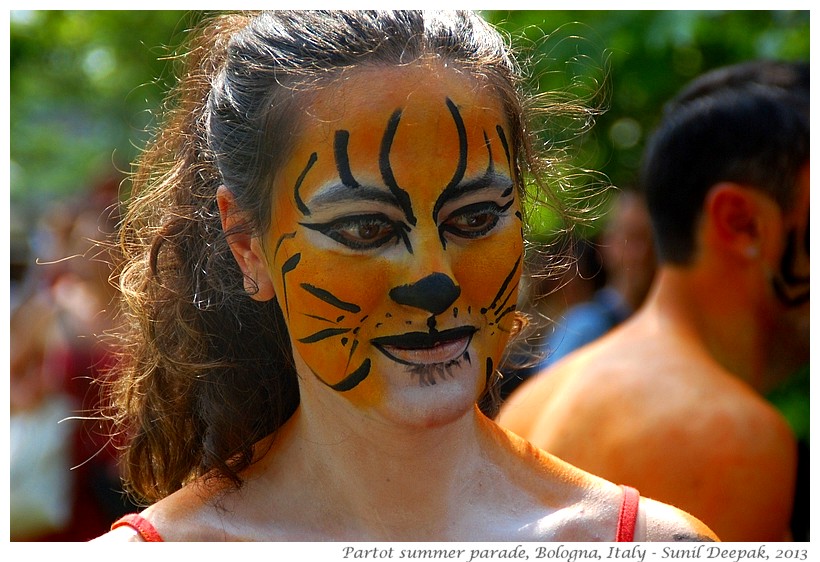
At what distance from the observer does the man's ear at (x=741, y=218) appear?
323 centimetres

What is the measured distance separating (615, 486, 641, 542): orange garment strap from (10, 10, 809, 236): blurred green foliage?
72 cm

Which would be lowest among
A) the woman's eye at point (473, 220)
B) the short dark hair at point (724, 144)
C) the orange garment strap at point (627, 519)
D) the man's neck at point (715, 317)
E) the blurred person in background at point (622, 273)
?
the blurred person in background at point (622, 273)

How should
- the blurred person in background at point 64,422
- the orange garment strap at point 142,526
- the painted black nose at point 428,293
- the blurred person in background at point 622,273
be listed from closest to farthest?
the painted black nose at point 428,293, the orange garment strap at point 142,526, the blurred person in background at point 64,422, the blurred person in background at point 622,273

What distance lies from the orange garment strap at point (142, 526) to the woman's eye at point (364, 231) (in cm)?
62

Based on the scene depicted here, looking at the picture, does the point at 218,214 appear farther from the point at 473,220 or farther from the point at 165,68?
the point at 165,68

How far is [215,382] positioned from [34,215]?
6.99 meters

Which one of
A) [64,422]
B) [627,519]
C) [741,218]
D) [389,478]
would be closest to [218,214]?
[389,478]

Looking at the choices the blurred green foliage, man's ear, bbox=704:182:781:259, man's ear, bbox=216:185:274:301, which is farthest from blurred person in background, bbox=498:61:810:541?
man's ear, bbox=216:185:274:301

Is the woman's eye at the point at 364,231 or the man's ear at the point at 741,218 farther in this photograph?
the man's ear at the point at 741,218

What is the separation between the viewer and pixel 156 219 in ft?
6.83

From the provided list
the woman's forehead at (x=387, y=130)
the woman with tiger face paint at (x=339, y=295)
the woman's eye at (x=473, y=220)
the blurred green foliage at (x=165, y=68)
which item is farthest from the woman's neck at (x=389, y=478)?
the blurred green foliage at (x=165, y=68)

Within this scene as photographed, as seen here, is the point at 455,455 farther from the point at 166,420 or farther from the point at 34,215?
the point at 34,215

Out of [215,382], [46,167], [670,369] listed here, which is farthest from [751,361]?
[46,167]

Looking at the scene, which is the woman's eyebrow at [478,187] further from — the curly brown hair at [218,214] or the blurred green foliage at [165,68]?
the blurred green foliage at [165,68]
